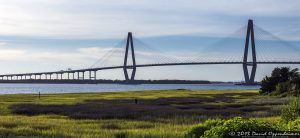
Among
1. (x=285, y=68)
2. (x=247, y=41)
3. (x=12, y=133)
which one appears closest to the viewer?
(x=12, y=133)

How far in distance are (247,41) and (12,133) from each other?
112181 mm

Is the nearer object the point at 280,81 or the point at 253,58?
the point at 280,81

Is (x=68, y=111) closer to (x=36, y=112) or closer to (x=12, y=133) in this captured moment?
(x=36, y=112)

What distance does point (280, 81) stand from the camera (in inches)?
2734

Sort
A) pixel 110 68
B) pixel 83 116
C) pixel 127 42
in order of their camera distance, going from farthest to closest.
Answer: pixel 127 42 → pixel 110 68 → pixel 83 116

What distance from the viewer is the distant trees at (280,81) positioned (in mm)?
59106

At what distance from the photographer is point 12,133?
1872 centimetres

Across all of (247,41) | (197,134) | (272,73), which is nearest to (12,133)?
(197,134)

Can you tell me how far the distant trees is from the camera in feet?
194

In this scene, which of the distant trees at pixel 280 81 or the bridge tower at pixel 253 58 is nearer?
the distant trees at pixel 280 81

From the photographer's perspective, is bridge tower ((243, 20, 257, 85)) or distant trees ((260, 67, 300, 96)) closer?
distant trees ((260, 67, 300, 96))

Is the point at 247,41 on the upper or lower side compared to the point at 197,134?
upper

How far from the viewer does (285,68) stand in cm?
7394

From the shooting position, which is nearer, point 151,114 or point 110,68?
point 151,114
